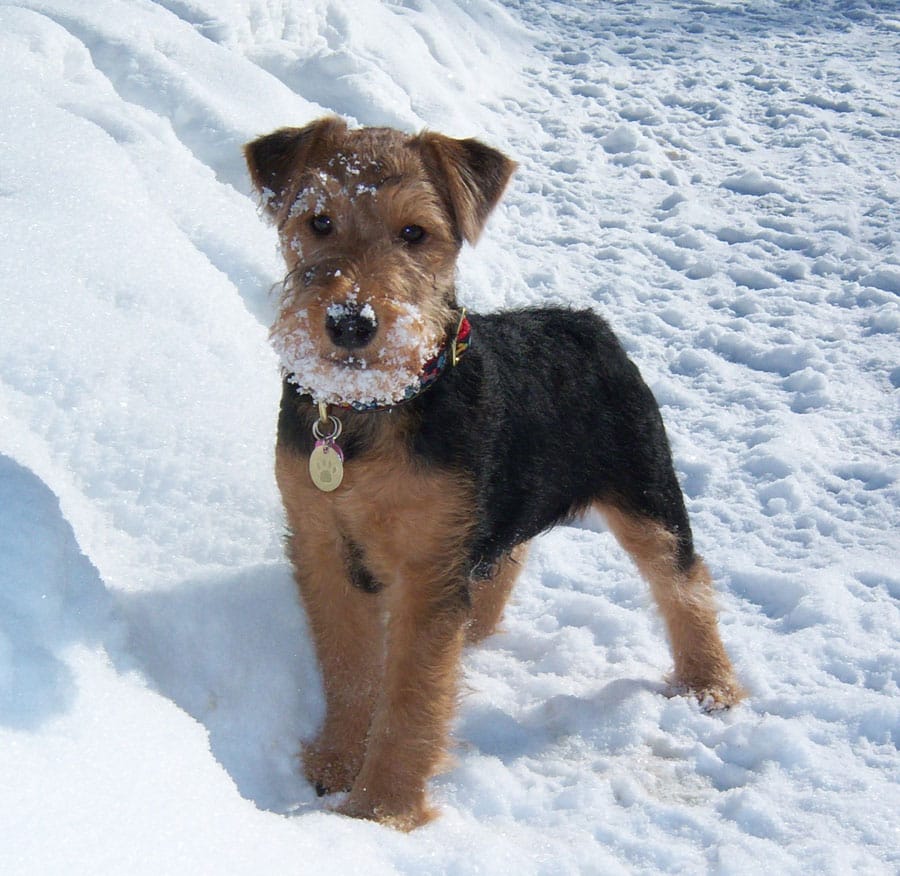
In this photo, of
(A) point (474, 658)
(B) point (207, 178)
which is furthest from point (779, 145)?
(A) point (474, 658)

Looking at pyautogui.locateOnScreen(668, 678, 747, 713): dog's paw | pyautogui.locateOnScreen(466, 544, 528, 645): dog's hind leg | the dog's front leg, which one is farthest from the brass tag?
pyautogui.locateOnScreen(668, 678, 747, 713): dog's paw

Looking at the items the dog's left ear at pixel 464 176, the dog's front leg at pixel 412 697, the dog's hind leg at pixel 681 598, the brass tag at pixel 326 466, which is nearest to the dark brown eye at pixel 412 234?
the dog's left ear at pixel 464 176

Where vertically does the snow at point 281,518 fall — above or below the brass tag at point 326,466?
below

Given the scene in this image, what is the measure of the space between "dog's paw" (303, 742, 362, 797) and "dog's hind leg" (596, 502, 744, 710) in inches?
54.2

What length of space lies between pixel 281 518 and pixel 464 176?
1.47 metres

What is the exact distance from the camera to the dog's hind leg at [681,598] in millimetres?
3807

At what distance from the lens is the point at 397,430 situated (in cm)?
292

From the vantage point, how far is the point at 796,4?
1275 cm

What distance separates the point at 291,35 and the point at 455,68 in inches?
70.6

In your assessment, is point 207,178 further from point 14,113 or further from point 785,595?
point 785,595

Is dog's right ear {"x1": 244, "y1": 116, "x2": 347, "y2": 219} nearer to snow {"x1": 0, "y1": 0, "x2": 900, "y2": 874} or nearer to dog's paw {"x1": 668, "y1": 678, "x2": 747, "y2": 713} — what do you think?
snow {"x1": 0, "y1": 0, "x2": 900, "y2": 874}

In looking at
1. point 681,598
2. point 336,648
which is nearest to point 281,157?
point 336,648

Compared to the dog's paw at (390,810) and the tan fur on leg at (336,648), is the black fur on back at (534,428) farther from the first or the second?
the dog's paw at (390,810)

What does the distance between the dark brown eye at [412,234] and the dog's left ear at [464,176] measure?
0.22 m
